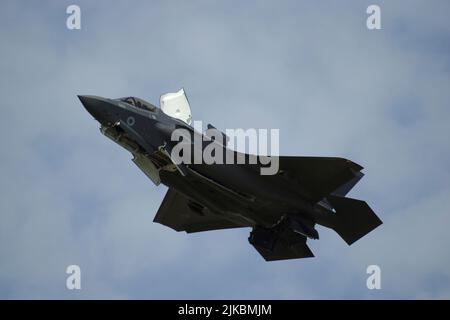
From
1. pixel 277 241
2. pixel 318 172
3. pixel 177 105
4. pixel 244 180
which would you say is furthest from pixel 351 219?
pixel 177 105

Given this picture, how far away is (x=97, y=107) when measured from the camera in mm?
34125

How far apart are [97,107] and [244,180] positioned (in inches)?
268

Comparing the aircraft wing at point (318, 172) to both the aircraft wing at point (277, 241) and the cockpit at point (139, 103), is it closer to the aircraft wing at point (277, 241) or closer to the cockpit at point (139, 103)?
the aircraft wing at point (277, 241)

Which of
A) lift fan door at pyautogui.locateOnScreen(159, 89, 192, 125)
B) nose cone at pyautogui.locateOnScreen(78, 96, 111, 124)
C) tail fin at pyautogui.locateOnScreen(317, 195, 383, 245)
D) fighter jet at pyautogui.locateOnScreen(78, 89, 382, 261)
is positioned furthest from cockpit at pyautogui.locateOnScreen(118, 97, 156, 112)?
tail fin at pyautogui.locateOnScreen(317, 195, 383, 245)

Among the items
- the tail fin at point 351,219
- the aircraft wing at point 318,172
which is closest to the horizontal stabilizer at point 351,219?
the tail fin at point 351,219

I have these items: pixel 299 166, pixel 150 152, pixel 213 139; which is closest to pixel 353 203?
pixel 299 166

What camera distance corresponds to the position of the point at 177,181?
118 feet

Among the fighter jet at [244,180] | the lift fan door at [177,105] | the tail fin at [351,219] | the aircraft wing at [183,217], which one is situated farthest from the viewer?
the aircraft wing at [183,217]

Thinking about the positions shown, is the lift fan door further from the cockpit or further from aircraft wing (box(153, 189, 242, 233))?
aircraft wing (box(153, 189, 242, 233))

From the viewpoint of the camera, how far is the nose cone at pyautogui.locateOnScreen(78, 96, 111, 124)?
3400 centimetres

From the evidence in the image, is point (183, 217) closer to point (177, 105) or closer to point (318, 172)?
point (177, 105)

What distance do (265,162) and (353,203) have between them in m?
4.79

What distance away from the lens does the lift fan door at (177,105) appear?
37.2 metres

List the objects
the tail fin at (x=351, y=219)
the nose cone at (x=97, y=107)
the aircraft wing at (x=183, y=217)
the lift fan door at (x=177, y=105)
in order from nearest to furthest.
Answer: the nose cone at (x=97, y=107)
the lift fan door at (x=177, y=105)
the tail fin at (x=351, y=219)
the aircraft wing at (x=183, y=217)
